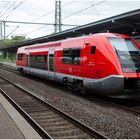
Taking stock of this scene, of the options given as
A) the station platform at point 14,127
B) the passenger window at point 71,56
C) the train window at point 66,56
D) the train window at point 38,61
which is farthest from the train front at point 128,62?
the train window at point 38,61

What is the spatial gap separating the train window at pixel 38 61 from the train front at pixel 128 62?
8.93 meters

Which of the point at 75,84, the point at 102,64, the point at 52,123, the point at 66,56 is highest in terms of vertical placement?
the point at 66,56

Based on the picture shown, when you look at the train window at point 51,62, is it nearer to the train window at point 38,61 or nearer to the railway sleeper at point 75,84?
the train window at point 38,61

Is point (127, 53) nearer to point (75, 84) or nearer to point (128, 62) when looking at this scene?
point (128, 62)

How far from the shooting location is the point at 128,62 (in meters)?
14.2

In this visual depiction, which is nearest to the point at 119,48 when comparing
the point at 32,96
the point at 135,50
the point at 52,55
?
the point at 135,50

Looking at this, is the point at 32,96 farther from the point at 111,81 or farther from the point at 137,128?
the point at 137,128

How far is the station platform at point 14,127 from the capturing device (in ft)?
28.0

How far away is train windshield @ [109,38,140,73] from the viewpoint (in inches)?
553

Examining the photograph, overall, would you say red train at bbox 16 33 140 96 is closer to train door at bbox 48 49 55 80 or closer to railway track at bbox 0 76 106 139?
train door at bbox 48 49 55 80

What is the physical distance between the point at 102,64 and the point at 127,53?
112 centimetres

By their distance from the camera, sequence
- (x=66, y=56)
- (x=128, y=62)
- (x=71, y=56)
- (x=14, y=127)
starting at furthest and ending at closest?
1. (x=66, y=56)
2. (x=71, y=56)
3. (x=128, y=62)
4. (x=14, y=127)

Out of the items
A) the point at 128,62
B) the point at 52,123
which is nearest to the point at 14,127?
the point at 52,123

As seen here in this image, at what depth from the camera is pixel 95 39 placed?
50.1 ft
